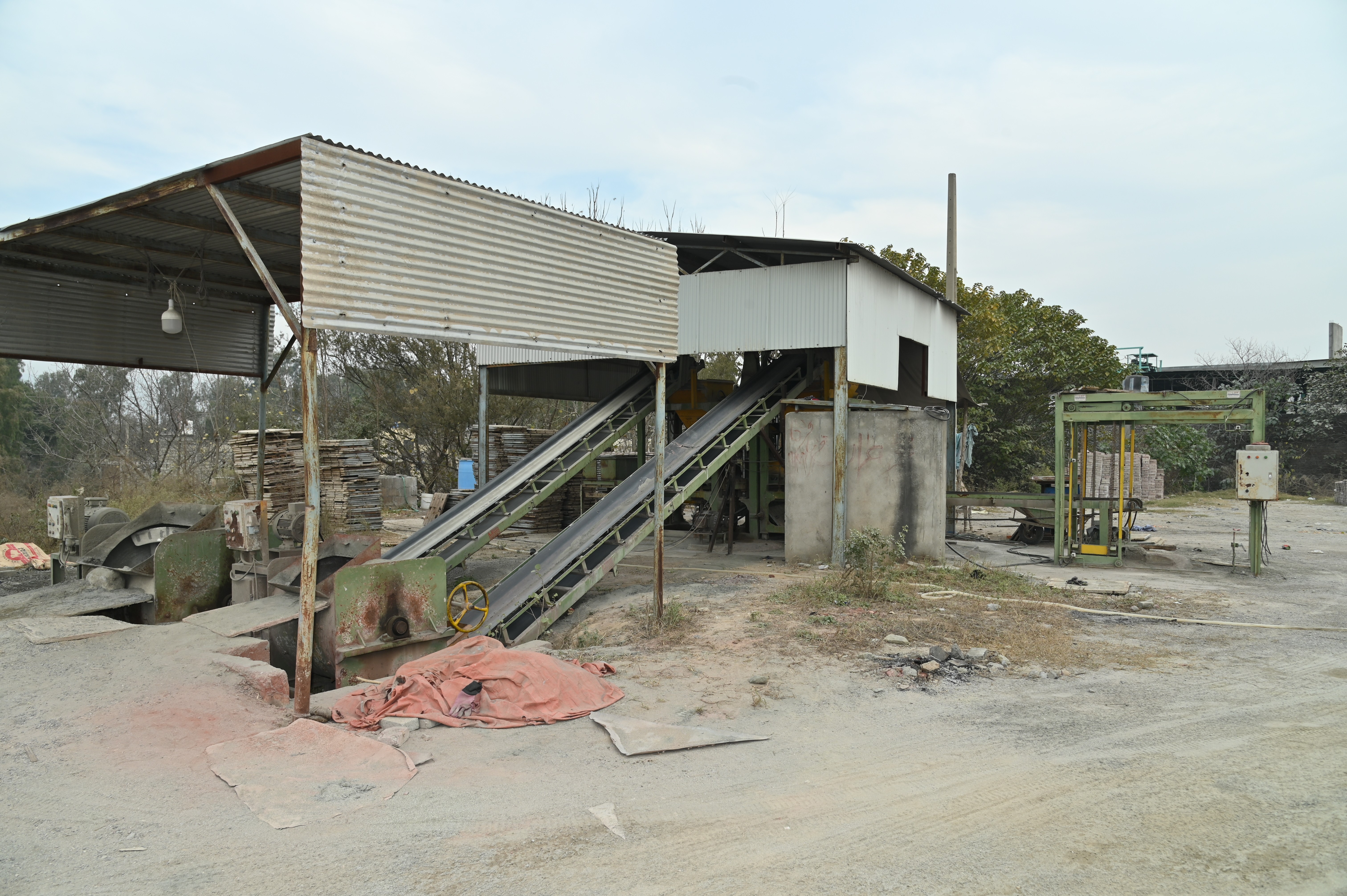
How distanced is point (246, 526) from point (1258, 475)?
1374 centimetres

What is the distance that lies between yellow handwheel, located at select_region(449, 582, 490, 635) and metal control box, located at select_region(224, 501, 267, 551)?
7.80 feet

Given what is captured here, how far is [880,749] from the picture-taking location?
17.9 ft

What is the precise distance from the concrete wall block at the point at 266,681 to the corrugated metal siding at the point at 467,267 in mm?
2851

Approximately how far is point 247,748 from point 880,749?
13.4 feet

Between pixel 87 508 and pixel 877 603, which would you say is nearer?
pixel 877 603

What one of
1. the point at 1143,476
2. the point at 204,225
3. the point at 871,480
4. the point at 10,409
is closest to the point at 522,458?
the point at 871,480

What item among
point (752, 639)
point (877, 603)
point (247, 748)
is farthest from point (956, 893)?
point (877, 603)

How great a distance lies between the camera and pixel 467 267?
22.8 feet

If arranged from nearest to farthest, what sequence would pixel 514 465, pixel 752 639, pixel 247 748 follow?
pixel 247 748 → pixel 752 639 → pixel 514 465

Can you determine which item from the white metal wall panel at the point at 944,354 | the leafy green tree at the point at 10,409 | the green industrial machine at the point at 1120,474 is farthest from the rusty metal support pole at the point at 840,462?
the leafy green tree at the point at 10,409

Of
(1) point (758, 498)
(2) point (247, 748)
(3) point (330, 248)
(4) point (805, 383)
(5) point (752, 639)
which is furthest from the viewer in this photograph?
(1) point (758, 498)

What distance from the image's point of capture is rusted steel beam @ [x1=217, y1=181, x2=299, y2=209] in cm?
720

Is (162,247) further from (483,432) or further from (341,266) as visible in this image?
(483,432)

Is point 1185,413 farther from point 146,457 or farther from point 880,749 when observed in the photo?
point 146,457
